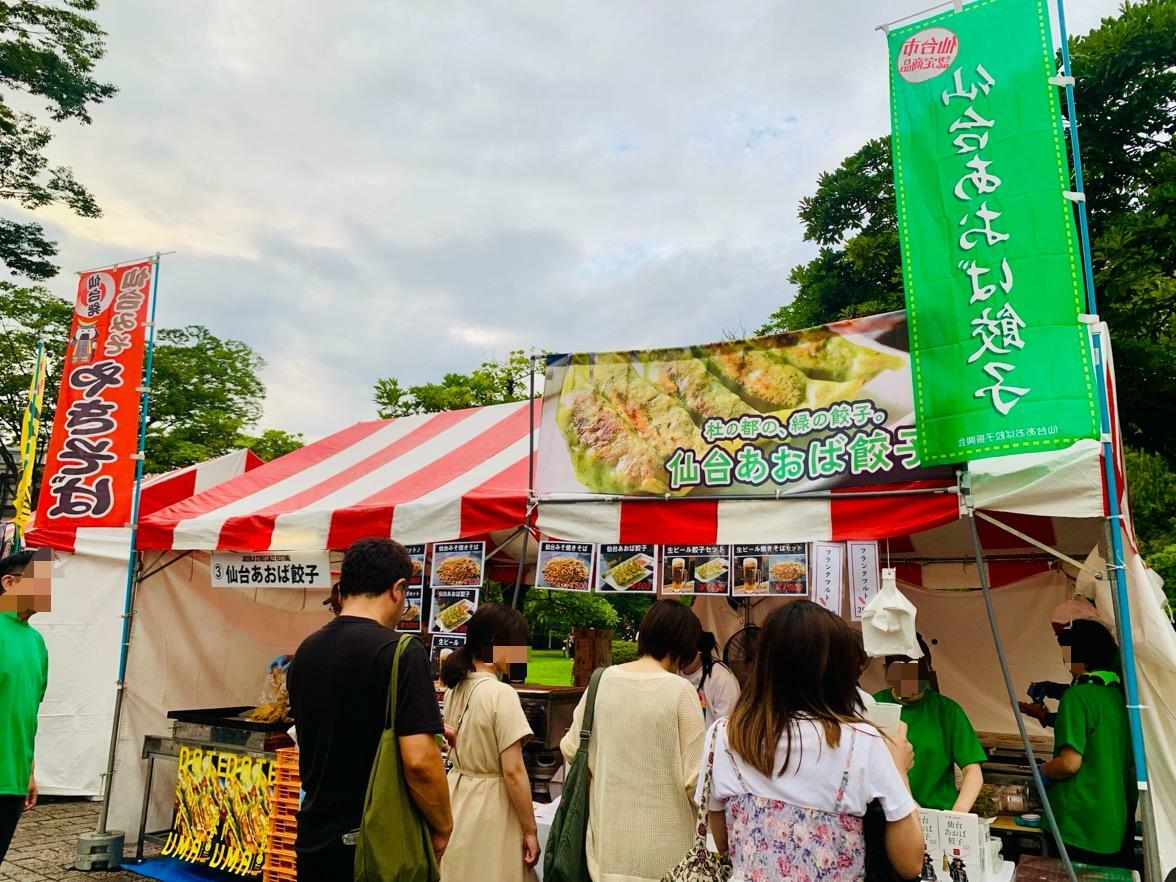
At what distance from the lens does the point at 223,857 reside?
5590mm

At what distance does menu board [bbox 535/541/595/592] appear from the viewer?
459cm

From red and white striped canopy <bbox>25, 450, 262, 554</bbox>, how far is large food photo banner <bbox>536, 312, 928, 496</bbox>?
4.75 metres

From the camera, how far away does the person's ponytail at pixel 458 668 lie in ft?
10.9

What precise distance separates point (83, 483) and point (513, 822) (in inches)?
201

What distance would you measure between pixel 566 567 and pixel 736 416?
4.23 feet

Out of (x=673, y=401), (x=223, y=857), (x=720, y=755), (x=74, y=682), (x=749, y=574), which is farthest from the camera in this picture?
(x=74, y=682)

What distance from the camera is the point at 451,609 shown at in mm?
4887

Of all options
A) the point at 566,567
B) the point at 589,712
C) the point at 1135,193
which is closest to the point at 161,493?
the point at 566,567

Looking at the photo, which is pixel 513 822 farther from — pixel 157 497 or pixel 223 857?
pixel 157 497

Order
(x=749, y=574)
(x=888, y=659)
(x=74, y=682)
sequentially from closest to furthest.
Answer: (x=888, y=659) → (x=749, y=574) → (x=74, y=682)

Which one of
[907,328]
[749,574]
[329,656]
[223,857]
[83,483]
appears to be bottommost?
[223,857]

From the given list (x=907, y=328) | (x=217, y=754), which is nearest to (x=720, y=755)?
(x=907, y=328)

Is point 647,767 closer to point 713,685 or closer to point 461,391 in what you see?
point 713,685

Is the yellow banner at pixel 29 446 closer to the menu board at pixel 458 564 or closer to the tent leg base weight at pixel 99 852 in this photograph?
the tent leg base weight at pixel 99 852
